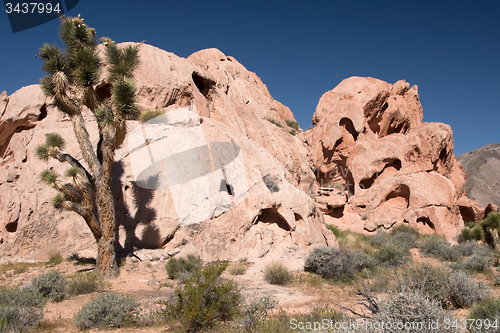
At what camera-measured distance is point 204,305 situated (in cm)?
514

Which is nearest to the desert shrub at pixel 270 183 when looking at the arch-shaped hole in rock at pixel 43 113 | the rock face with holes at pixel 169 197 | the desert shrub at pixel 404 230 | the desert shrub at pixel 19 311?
the rock face with holes at pixel 169 197

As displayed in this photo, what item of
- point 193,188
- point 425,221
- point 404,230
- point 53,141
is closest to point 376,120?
point 425,221

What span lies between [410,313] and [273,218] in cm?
875

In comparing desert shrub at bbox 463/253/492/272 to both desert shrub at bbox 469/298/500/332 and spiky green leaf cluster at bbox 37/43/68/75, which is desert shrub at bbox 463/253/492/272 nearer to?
desert shrub at bbox 469/298/500/332

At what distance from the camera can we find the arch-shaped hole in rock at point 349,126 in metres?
22.0

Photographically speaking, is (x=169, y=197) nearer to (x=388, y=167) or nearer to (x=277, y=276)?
(x=277, y=276)

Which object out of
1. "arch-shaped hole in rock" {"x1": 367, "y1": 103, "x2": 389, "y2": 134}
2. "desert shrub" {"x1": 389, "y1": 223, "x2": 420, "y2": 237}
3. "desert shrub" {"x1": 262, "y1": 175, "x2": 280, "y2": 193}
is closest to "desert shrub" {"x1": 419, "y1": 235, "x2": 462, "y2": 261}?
"desert shrub" {"x1": 389, "y1": 223, "x2": 420, "y2": 237}

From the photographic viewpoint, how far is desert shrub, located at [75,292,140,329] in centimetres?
526

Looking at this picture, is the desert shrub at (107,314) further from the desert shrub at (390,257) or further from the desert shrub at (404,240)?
the desert shrub at (404,240)

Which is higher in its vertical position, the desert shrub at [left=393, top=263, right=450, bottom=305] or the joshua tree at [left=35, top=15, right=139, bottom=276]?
the joshua tree at [left=35, top=15, right=139, bottom=276]

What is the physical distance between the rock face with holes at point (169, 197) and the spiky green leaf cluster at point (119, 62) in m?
3.27

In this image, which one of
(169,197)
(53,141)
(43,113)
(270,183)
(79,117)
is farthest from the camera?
(270,183)

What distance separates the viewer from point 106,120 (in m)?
8.89

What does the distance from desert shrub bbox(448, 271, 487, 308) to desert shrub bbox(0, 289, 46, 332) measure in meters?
7.46
